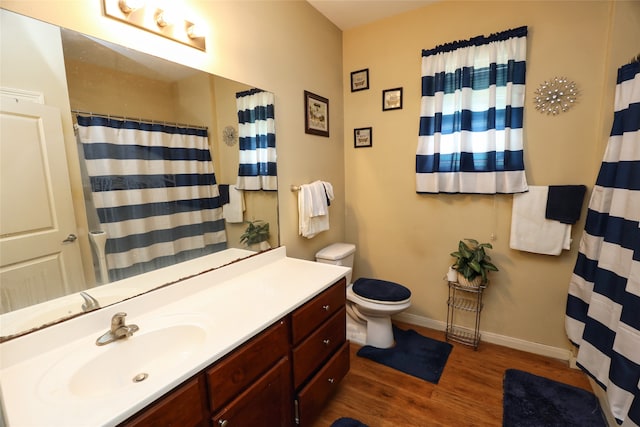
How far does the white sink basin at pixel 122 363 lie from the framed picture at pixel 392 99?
2217 millimetres

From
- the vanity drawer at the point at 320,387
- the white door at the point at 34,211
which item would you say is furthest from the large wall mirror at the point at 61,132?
the vanity drawer at the point at 320,387

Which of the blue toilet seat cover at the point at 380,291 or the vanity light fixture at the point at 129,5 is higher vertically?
the vanity light fixture at the point at 129,5

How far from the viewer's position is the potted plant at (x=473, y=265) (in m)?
2.12

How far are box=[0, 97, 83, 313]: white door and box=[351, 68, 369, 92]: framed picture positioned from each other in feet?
7.31

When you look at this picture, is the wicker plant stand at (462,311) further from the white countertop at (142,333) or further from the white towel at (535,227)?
the white countertop at (142,333)

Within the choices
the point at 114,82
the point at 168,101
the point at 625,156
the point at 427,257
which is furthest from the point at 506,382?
the point at 114,82

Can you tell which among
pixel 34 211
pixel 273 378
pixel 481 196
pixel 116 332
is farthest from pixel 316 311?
pixel 481 196

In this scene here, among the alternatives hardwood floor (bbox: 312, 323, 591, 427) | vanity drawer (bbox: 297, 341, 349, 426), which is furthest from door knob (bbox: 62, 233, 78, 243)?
hardwood floor (bbox: 312, 323, 591, 427)

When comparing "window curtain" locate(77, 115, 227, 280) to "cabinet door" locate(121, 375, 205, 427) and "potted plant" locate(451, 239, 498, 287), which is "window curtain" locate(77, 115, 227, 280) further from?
"potted plant" locate(451, 239, 498, 287)

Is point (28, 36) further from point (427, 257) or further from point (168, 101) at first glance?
point (427, 257)

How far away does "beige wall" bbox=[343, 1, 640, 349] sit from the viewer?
182 centimetres

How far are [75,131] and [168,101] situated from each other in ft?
1.30

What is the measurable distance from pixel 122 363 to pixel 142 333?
0.34 ft

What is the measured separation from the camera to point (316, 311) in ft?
4.76
